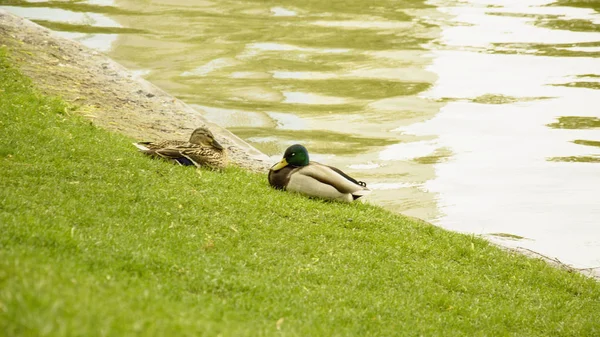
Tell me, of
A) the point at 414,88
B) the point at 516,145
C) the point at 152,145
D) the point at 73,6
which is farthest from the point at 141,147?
the point at 73,6

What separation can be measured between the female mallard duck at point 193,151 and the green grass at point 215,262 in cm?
38

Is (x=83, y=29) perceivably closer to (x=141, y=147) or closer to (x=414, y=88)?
(x=414, y=88)

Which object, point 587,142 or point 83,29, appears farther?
point 83,29

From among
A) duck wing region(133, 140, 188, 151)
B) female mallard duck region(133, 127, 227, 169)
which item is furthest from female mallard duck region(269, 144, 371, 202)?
duck wing region(133, 140, 188, 151)

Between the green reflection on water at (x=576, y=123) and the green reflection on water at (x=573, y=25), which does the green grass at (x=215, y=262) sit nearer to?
the green reflection on water at (x=576, y=123)

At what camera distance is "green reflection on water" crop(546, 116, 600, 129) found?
21469 mm

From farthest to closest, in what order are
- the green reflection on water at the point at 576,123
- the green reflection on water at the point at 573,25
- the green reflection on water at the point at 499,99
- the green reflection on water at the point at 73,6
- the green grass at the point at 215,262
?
the green reflection on water at the point at 73,6, the green reflection on water at the point at 573,25, the green reflection on water at the point at 499,99, the green reflection on water at the point at 576,123, the green grass at the point at 215,262

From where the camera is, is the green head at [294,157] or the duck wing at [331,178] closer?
the duck wing at [331,178]

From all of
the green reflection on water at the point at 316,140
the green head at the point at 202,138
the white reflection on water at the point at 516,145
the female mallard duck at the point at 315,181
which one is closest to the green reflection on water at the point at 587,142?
the white reflection on water at the point at 516,145

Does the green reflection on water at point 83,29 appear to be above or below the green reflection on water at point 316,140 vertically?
above

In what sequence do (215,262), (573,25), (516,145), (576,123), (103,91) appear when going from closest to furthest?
(215,262)
(103,91)
(516,145)
(576,123)
(573,25)

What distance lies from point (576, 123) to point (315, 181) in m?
11.0

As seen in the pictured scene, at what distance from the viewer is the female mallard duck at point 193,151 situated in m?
13.2

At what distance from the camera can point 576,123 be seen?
21.7 meters
